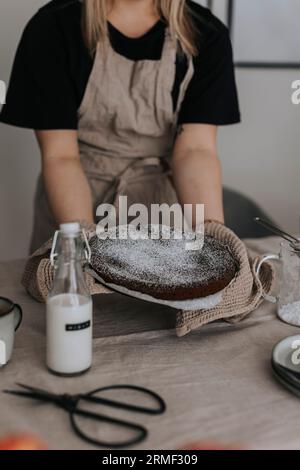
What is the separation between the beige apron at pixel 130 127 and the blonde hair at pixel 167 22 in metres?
0.02

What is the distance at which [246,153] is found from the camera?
2.09 m

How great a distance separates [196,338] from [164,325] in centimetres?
6

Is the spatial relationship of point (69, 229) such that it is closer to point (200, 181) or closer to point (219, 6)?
point (200, 181)

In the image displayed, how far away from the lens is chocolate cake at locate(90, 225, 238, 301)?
0.80 m

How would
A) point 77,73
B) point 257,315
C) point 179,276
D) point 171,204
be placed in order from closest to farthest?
point 179,276 → point 257,315 → point 77,73 → point 171,204

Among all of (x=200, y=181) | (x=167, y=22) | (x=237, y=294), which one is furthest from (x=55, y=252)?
(x=167, y=22)

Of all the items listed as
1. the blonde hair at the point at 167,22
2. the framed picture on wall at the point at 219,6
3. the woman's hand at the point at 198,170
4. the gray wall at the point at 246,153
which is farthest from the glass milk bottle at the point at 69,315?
the framed picture on wall at the point at 219,6

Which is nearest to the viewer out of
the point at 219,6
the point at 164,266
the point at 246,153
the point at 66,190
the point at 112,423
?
the point at 112,423

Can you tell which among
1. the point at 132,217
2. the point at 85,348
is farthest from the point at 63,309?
the point at 132,217

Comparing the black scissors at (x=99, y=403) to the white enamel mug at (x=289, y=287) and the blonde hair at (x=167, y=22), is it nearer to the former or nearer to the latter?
the white enamel mug at (x=289, y=287)

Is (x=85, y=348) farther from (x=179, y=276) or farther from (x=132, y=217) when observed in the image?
(x=132, y=217)

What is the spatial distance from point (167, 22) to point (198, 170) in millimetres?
333

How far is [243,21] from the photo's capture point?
1.96m

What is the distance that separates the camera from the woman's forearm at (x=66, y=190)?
3.69 ft
